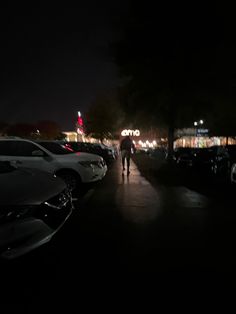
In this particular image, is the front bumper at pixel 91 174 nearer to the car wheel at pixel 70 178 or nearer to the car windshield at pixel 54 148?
the car wheel at pixel 70 178

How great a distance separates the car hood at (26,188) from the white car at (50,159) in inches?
176

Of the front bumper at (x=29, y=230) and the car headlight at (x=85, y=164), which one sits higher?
the car headlight at (x=85, y=164)

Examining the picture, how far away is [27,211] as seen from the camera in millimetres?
3975

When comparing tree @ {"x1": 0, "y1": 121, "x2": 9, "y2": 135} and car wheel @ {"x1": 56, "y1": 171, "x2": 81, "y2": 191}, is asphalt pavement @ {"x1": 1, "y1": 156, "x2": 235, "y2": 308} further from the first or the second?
tree @ {"x1": 0, "y1": 121, "x2": 9, "y2": 135}

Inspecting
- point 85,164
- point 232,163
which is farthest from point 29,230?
point 232,163

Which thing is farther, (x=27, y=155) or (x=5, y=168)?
(x=27, y=155)

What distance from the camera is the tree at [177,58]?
28.0 meters

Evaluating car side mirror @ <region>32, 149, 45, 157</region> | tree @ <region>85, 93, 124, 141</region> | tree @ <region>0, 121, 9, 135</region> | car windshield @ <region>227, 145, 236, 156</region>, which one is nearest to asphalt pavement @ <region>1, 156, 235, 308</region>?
car side mirror @ <region>32, 149, 45, 157</region>

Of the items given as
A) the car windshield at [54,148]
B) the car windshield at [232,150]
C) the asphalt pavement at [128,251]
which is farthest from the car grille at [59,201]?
the car windshield at [232,150]

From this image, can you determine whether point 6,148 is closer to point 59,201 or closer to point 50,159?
point 50,159

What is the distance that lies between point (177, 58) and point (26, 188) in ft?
88.2

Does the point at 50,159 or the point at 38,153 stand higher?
the point at 38,153

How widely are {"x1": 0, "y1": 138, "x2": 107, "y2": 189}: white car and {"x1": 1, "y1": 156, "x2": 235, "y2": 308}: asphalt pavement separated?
1.98m

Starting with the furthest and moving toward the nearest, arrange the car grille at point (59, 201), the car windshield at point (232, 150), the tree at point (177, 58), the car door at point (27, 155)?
1. the tree at point (177, 58)
2. the car windshield at point (232, 150)
3. the car door at point (27, 155)
4. the car grille at point (59, 201)
